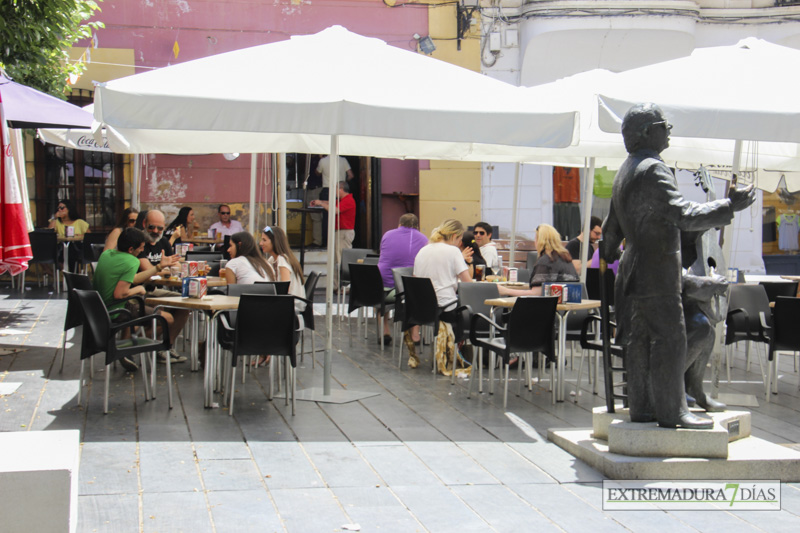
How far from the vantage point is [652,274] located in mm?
5227

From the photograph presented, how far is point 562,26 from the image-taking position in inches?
604

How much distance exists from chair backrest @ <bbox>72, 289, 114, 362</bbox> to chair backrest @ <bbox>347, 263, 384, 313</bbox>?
358cm

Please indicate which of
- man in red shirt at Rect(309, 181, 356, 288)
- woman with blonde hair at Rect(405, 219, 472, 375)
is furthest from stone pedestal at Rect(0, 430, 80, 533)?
man in red shirt at Rect(309, 181, 356, 288)

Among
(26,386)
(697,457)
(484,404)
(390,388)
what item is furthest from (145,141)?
(697,457)

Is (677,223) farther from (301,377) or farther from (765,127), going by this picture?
(301,377)

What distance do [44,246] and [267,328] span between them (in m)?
7.65

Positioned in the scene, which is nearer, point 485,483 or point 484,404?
point 485,483

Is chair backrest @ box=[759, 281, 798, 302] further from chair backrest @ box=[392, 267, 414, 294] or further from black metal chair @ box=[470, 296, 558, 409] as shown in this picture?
chair backrest @ box=[392, 267, 414, 294]

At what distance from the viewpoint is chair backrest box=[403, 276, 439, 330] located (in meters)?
8.35

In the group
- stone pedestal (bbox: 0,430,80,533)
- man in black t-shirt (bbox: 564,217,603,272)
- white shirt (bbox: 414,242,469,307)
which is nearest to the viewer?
stone pedestal (bbox: 0,430,80,533)

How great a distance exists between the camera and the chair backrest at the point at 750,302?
8430 millimetres

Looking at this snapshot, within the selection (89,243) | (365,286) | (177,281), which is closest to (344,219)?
(89,243)

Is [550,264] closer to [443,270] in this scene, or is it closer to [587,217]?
[443,270]

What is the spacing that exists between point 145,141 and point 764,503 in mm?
6376
